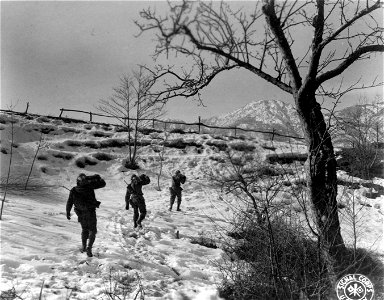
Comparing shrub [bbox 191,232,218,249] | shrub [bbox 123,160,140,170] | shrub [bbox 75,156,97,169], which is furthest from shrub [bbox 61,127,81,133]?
shrub [bbox 191,232,218,249]

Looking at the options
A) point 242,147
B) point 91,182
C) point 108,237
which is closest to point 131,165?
point 242,147

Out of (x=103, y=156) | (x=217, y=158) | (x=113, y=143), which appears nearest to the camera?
(x=103, y=156)

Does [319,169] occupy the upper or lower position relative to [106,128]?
lower

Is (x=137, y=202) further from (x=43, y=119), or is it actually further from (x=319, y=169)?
(x=43, y=119)

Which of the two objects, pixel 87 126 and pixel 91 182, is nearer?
pixel 91 182

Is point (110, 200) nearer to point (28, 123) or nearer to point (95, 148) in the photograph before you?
point (95, 148)

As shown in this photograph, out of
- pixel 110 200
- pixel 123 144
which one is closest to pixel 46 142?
pixel 123 144

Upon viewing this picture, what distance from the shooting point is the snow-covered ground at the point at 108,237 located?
5.10 meters

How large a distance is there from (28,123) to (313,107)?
917 inches

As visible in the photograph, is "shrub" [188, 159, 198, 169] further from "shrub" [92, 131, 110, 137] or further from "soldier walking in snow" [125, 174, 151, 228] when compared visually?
"soldier walking in snow" [125, 174, 151, 228]

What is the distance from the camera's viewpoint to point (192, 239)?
8.74 meters

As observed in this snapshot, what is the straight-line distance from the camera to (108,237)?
7.97m

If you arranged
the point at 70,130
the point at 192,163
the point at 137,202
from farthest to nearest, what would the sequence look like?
the point at 70,130
the point at 192,163
the point at 137,202

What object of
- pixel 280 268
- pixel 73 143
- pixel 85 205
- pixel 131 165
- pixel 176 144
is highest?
pixel 176 144
